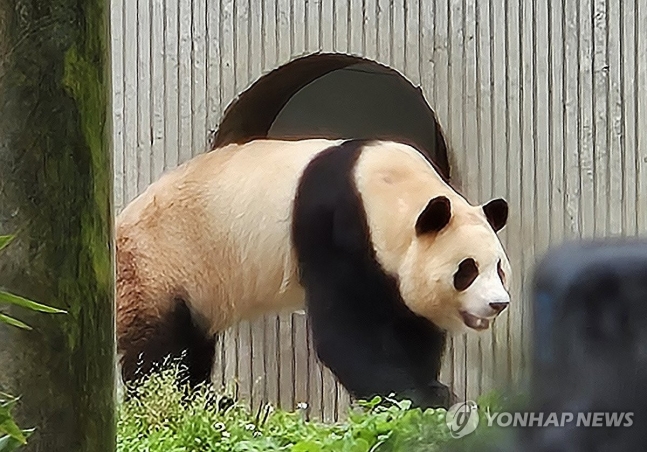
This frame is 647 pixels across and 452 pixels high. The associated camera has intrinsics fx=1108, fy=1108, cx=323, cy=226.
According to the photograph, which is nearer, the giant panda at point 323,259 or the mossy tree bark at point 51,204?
the mossy tree bark at point 51,204

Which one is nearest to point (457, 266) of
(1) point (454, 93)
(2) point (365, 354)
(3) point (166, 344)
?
(2) point (365, 354)

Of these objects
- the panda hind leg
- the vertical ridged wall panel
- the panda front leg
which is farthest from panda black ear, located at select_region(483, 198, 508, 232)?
the panda hind leg

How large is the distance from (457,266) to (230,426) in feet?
2.63

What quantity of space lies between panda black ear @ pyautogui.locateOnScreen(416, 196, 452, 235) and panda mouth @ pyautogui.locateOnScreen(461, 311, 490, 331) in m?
0.27

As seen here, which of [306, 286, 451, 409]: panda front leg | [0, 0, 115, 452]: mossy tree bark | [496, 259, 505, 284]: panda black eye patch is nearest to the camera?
[0, 0, 115, 452]: mossy tree bark

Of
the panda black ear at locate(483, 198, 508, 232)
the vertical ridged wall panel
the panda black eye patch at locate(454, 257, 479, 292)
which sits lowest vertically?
the panda black eye patch at locate(454, 257, 479, 292)

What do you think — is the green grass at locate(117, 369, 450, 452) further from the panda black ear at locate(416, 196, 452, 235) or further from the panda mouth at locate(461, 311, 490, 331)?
the panda black ear at locate(416, 196, 452, 235)

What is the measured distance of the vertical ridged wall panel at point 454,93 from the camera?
3.26 metres

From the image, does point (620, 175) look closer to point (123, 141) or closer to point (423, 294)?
point (423, 294)

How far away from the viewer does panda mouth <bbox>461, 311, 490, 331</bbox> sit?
314 cm

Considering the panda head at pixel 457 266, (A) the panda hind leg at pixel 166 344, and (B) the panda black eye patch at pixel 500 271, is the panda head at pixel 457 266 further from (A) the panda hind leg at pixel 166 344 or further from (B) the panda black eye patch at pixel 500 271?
(A) the panda hind leg at pixel 166 344

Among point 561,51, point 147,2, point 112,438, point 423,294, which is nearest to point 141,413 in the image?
point 423,294

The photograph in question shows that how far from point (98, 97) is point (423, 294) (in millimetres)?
2214

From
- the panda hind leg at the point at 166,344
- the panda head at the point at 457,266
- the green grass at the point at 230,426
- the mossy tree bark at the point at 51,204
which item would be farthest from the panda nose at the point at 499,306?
the mossy tree bark at the point at 51,204
